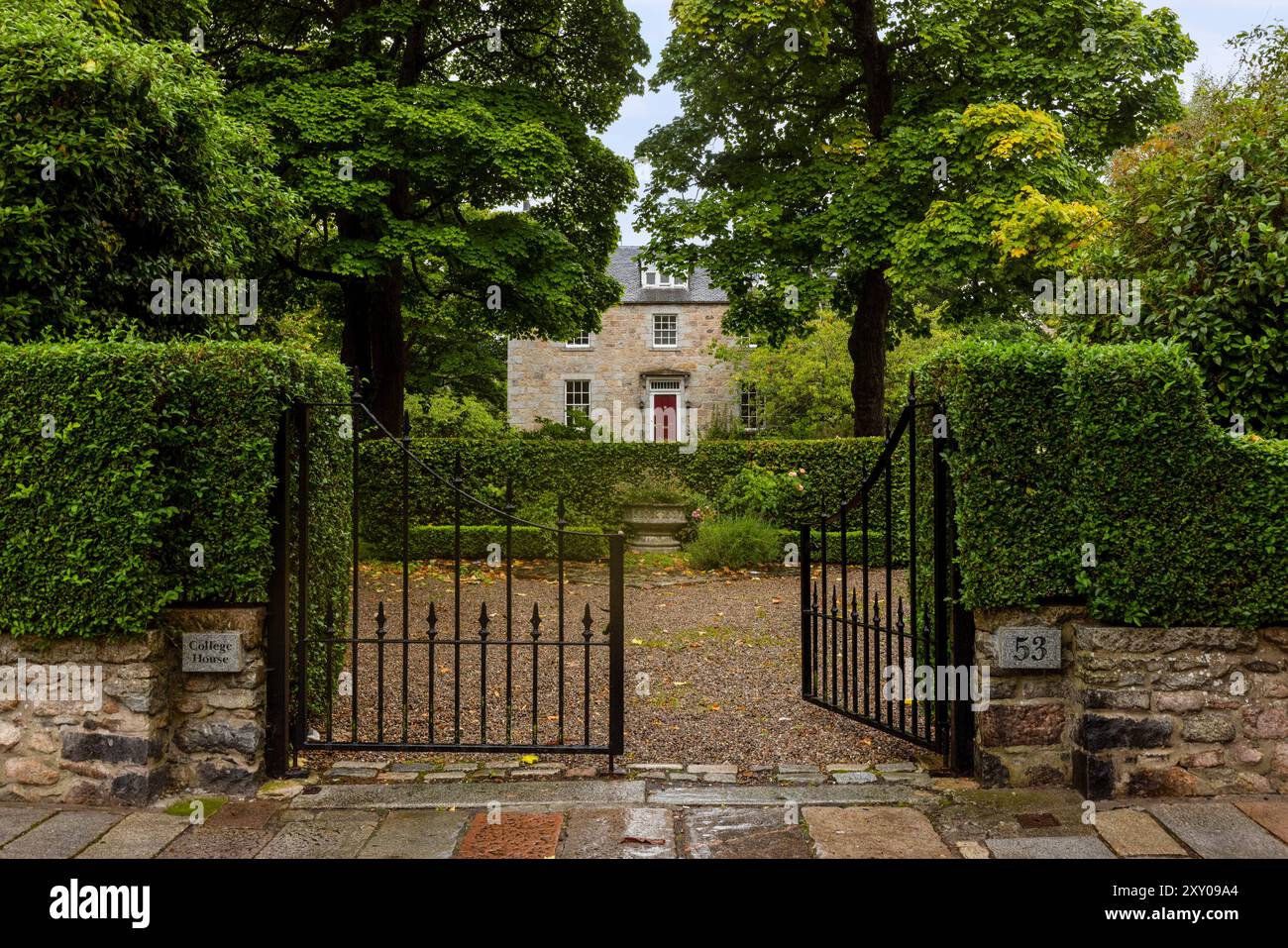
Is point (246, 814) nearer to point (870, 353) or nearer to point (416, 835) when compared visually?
point (416, 835)

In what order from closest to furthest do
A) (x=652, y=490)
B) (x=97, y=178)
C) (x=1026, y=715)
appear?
1. (x=1026, y=715)
2. (x=97, y=178)
3. (x=652, y=490)

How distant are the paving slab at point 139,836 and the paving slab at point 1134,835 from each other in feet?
13.8

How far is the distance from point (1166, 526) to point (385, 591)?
896 centimetres

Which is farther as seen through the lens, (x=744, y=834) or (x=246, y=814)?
(x=246, y=814)

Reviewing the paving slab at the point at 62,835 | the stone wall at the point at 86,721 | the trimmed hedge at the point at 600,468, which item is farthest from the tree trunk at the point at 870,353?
the paving slab at the point at 62,835

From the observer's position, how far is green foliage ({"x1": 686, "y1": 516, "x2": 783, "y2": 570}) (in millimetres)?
13141

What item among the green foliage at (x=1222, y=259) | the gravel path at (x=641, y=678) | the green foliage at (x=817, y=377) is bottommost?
the gravel path at (x=641, y=678)

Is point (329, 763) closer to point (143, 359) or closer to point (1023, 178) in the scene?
point (143, 359)

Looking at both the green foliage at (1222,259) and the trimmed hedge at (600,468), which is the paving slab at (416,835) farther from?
the trimmed hedge at (600,468)

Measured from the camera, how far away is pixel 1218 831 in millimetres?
3924

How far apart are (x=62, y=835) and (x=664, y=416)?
2652 centimetres

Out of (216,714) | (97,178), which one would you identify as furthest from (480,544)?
(216,714)

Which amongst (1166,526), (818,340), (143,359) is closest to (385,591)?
(143,359)

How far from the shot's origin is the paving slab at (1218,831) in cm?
373
